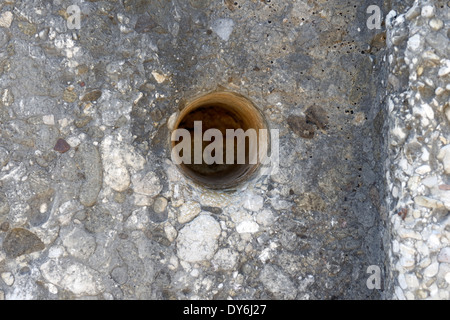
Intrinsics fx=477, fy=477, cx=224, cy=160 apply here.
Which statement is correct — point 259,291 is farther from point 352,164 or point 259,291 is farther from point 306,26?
point 306,26

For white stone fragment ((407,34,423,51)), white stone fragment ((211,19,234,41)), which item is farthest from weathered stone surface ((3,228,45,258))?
white stone fragment ((407,34,423,51))

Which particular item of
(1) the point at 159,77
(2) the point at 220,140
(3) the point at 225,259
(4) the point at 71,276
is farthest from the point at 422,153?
(4) the point at 71,276

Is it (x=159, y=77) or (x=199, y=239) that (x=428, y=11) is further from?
(x=199, y=239)

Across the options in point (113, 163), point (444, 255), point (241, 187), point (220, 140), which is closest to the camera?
point (444, 255)

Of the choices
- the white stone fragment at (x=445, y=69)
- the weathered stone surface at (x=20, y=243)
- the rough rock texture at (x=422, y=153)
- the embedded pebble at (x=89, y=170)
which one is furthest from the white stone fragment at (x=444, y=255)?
the weathered stone surface at (x=20, y=243)

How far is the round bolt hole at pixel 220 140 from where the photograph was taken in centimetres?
233

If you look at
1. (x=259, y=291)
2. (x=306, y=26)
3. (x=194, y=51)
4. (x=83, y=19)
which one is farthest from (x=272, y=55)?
(x=259, y=291)

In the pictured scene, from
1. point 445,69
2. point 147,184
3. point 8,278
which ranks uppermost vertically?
point 445,69

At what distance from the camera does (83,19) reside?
1985mm

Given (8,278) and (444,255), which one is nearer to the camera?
(444,255)

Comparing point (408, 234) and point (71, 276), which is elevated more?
point (408, 234)

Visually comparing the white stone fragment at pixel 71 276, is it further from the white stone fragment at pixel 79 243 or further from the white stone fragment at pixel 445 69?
the white stone fragment at pixel 445 69

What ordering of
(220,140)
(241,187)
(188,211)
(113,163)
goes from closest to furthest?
(113,163) < (188,211) < (241,187) < (220,140)

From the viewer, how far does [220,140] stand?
3008 mm
